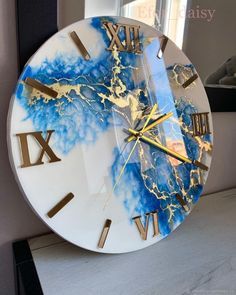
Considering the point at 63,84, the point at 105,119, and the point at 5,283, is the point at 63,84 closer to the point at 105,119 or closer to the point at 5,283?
the point at 105,119

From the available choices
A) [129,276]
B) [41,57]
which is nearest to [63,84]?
[41,57]

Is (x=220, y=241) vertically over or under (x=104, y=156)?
under

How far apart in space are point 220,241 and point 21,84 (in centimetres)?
58

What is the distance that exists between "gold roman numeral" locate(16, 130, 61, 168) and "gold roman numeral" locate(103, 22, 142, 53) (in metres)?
0.23

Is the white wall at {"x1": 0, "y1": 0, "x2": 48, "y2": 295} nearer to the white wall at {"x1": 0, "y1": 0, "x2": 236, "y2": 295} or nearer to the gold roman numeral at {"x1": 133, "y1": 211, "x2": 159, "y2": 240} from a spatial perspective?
the white wall at {"x1": 0, "y1": 0, "x2": 236, "y2": 295}

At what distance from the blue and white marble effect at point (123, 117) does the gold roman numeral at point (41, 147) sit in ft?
0.05

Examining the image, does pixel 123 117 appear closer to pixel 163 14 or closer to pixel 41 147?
pixel 41 147

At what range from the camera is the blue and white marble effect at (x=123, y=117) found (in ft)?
1.68

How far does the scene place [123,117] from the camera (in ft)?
1.94

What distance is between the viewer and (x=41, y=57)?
0.49 m

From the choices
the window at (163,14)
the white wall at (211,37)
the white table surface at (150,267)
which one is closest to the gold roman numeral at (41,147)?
the white table surface at (150,267)

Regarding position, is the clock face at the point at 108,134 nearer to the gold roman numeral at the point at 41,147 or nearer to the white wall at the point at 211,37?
the gold roman numeral at the point at 41,147

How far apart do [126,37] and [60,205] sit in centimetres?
37

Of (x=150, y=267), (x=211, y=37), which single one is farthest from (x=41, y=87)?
(x=211, y=37)
